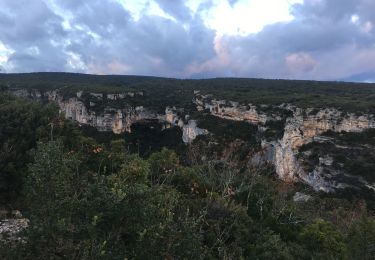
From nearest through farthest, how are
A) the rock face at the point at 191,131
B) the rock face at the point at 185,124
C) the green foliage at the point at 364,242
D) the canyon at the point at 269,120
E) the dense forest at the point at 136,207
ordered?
the dense forest at the point at 136,207 < the green foliage at the point at 364,242 < the canyon at the point at 269,120 < the rock face at the point at 191,131 < the rock face at the point at 185,124

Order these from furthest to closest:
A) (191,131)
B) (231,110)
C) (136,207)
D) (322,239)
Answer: (191,131) < (231,110) < (322,239) < (136,207)

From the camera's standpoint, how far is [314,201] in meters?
45.9

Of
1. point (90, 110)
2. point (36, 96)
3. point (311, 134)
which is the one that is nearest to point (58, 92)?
point (36, 96)

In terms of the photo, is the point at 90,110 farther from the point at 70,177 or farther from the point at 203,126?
the point at 70,177

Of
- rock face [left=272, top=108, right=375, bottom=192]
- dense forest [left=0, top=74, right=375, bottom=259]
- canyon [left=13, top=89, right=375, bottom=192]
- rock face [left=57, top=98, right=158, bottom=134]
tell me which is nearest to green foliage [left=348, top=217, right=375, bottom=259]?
dense forest [left=0, top=74, right=375, bottom=259]

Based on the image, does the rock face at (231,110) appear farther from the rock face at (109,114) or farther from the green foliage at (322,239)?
the green foliage at (322,239)

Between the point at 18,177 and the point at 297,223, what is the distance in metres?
19.1

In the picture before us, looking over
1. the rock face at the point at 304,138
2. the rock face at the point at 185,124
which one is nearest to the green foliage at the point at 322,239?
the rock face at the point at 304,138

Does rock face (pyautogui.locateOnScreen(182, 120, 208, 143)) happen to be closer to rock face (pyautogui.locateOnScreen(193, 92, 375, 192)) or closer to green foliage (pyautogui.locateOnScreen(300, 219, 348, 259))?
rock face (pyautogui.locateOnScreen(193, 92, 375, 192))

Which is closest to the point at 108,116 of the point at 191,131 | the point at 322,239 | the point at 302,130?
the point at 191,131

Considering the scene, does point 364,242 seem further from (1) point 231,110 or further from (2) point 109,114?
(2) point 109,114

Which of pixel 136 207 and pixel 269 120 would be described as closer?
pixel 136 207

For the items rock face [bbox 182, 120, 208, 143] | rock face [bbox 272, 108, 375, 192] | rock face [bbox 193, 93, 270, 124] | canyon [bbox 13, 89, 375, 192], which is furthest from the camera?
rock face [bbox 182, 120, 208, 143]

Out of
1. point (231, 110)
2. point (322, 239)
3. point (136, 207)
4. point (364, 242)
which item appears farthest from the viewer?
point (231, 110)
